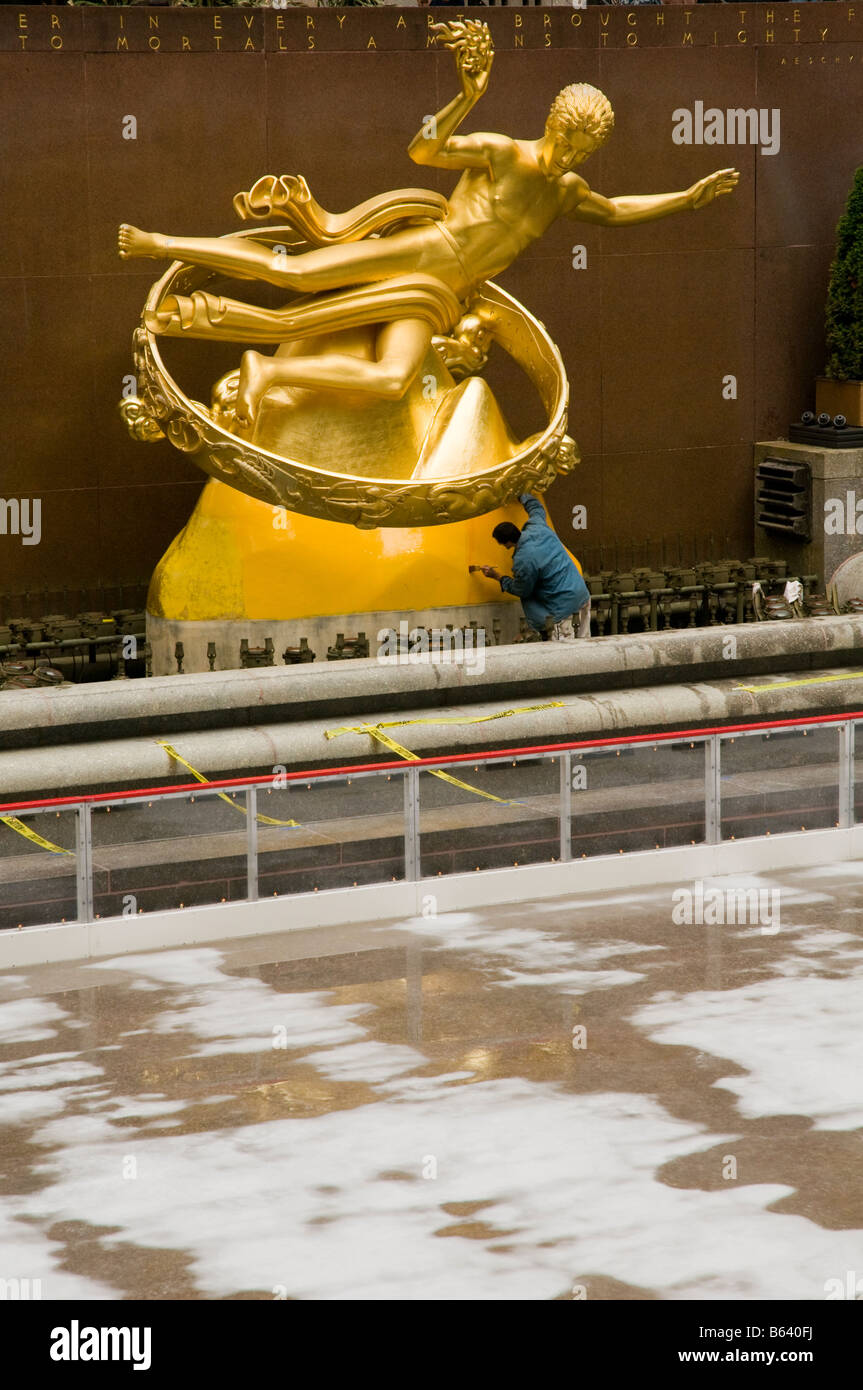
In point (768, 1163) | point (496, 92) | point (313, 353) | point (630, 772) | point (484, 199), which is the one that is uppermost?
point (496, 92)

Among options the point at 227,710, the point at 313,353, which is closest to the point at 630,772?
the point at 227,710

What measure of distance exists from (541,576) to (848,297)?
511 centimetres

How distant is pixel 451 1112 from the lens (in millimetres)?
8086

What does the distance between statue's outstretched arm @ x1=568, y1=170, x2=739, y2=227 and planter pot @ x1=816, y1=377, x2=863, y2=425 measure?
3118mm

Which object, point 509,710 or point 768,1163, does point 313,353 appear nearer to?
point 509,710

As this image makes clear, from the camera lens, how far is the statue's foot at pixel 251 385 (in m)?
14.3

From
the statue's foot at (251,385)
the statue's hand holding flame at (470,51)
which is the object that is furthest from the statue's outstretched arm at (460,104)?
the statue's foot at (251,385)

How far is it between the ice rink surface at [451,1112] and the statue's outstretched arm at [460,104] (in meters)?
5.98

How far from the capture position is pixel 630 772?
11172 millimetres

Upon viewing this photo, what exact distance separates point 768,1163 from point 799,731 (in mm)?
4423

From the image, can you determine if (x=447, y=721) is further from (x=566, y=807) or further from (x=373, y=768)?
(x=373, y=768)

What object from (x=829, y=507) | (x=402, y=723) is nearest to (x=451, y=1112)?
(x=402, y=723)

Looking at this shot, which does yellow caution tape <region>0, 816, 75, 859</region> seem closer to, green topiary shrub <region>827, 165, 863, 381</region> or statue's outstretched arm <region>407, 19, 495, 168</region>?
statue's outstretched arm <region>407, 19, 495, 168</region>

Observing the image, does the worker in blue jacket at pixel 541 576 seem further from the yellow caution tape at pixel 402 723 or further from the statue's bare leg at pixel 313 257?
the statue's bare leg at pixel 313 257
